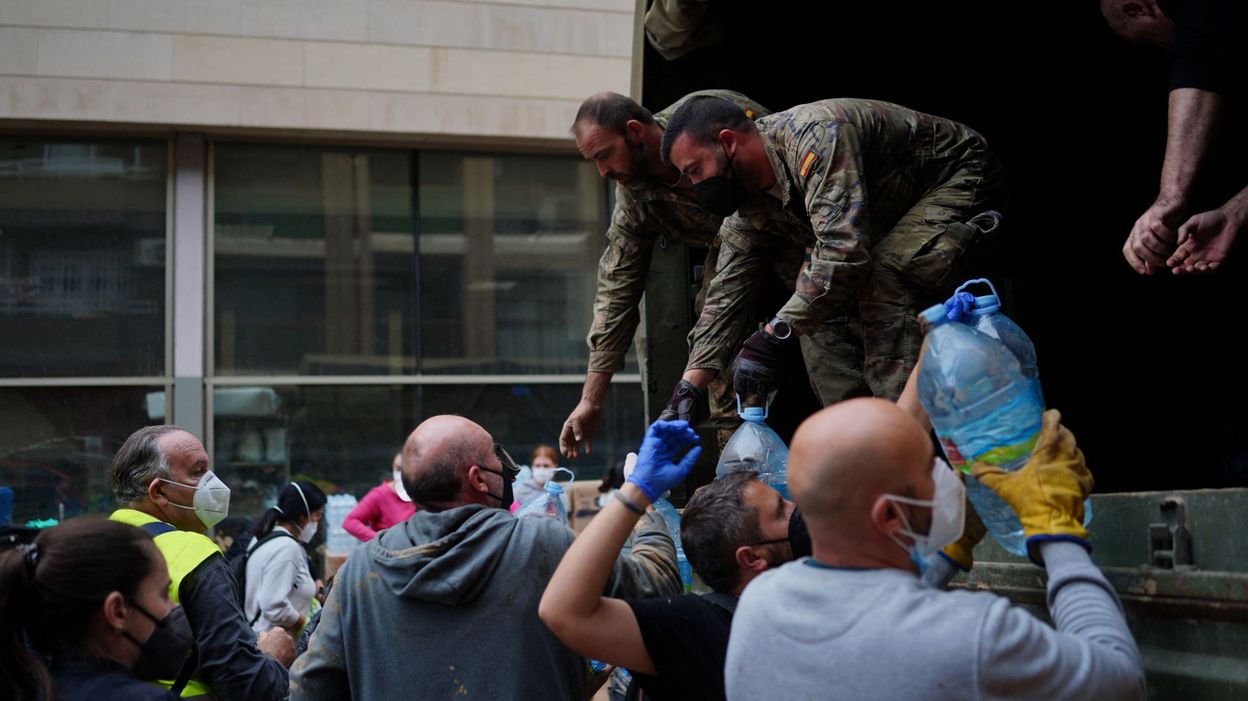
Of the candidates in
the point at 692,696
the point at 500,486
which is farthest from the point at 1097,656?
the point at 500,486

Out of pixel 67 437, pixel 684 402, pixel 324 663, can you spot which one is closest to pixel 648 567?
pixel 324 663

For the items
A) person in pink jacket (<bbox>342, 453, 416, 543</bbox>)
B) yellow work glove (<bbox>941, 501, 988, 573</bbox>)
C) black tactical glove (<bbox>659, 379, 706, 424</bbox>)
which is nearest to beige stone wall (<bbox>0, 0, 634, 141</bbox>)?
person in pink jacket (<bbox>342, 453, 416, 543</bbox>)

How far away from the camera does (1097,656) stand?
171cm

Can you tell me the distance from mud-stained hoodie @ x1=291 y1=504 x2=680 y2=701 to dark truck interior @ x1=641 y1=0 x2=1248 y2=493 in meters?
2.71

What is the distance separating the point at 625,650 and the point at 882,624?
2.58ft

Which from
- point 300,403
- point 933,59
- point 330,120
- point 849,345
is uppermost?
point 330,120

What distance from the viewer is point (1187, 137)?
9.64 ft

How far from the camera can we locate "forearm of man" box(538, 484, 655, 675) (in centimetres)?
232

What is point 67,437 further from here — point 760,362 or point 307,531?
point 760,362

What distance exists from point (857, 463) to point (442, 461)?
137 cm

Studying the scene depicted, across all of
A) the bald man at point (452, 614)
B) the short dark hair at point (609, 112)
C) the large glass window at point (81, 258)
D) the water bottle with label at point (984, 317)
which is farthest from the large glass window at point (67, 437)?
the water bottle with label at point (984, 317)

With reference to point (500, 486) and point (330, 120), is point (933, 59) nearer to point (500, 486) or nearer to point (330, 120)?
point (500, 486)

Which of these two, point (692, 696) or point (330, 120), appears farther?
point (330, 120)

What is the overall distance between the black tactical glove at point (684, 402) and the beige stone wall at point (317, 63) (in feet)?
27.8
